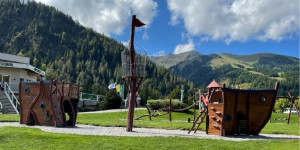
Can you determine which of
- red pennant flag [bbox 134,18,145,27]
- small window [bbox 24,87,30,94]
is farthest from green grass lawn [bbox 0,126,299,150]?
red pennant flag [bbox 134,18,145,27]

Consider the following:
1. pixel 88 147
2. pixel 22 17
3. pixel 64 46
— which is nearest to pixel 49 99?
pixel 88 147

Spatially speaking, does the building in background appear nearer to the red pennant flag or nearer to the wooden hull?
the red pennant flag

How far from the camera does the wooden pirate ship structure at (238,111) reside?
44.0 ft

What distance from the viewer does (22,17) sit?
591ft

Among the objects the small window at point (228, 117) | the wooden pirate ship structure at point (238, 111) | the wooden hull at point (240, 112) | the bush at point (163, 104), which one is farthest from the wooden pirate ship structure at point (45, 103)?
the bush at point (163, 104)

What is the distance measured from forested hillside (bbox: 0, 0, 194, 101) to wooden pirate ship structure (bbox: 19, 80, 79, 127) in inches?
4060

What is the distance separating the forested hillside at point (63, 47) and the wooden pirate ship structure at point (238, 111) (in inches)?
4258

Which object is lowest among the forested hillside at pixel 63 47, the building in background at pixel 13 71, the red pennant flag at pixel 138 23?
the building in background at pixel 13 71

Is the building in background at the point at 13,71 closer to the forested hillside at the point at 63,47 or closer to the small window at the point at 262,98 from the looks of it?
the small window at the point at 262,98

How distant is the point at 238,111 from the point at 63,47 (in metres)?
163

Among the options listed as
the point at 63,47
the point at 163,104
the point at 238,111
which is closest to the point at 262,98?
the point at 238,111

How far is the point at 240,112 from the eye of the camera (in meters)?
14.1

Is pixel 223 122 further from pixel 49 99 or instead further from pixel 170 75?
pixel 170 75

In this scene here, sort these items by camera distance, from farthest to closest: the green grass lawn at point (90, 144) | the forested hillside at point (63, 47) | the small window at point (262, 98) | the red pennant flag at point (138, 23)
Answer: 1. the forested hillside at point (63, 47)
2. the red pennant flag at point (138, 23)
3. the small window at point (262, 98)
4. the green grass lawn at point (90, 144)
